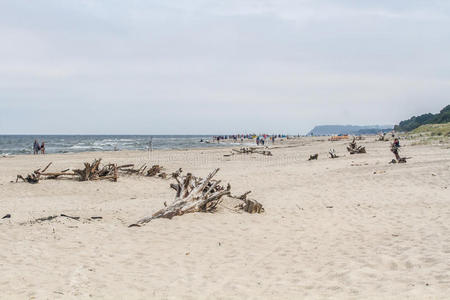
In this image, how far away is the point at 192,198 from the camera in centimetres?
1056

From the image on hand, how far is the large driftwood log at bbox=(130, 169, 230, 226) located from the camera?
9.84 m

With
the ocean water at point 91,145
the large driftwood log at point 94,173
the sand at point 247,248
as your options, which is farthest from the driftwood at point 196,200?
the ocean water at point 91,145

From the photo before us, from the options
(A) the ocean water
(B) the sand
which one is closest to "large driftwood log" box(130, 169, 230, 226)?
(B) the sand

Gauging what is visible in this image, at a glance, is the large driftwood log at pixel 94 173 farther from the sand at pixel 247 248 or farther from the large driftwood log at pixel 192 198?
the large driftwood log at pixel 192 198

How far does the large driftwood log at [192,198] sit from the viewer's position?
9.84 metres

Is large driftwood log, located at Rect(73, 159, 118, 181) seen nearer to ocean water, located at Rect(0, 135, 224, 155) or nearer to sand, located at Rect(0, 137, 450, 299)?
sand, located at Rect(0, 137, 450, 299)

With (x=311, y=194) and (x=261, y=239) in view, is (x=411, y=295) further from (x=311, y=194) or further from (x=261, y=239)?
(x=311, y=194)

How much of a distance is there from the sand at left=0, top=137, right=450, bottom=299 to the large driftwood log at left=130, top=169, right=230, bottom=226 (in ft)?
1.02

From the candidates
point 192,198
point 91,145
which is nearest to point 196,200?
point 192,198

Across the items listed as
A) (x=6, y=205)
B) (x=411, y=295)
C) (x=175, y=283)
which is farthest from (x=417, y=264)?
(x=6, y=205)

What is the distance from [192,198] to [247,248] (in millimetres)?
3261

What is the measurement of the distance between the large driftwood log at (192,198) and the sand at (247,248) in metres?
0.31

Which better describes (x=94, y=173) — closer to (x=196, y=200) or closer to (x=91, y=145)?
(x=196, y=200)

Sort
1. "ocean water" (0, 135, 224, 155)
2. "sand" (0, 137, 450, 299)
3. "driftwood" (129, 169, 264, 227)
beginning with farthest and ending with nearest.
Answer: "ocean water" (0, 135, 224, 155) → "driftwood" (129, 169, 264, 227) → "sand" (0, 137, 450, 299)
